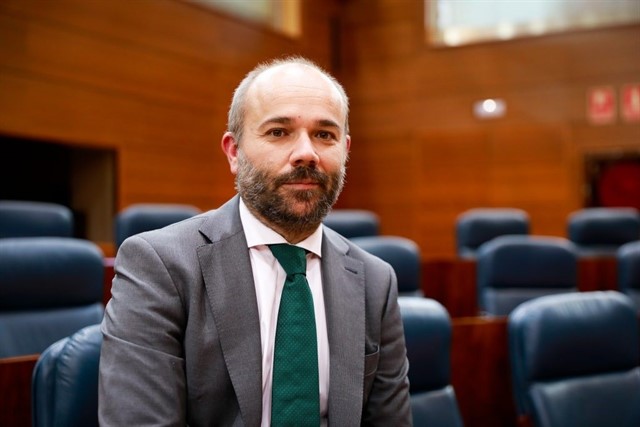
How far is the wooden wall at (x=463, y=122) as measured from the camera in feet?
15.8

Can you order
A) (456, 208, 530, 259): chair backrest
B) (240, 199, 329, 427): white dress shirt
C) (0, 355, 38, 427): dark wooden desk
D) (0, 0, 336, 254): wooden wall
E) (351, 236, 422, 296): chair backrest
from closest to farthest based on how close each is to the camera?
(240, 199, 329, 427): white dress shirt < (0, 355, 38, 427): dark wooden desk < (351, 236, 422, 296): chair backrest < (0, 0, 336, 254): wooden wall < (456, 208, 530, 259): chair backrest

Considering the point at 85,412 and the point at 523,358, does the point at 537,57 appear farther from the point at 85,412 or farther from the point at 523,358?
the point at 85,412

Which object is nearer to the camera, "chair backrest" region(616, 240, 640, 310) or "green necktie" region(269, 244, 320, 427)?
"green necktie" region(269, 244, 320, 427)

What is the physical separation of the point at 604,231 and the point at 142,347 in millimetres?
3682

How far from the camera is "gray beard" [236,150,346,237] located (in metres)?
0.92

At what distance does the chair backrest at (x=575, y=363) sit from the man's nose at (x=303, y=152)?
2.26ft

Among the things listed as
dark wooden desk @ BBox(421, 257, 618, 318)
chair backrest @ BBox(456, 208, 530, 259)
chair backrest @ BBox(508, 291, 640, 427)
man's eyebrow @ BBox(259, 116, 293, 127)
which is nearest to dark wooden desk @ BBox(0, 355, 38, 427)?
man's eyebrow @ BBox(259, 116, 293, 127)

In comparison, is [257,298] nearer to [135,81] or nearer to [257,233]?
[257,233]

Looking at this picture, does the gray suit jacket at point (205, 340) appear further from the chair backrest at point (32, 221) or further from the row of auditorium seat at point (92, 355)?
the chair backrest at point (32, 221)

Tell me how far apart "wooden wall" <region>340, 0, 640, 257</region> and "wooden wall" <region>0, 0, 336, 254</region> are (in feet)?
3.12

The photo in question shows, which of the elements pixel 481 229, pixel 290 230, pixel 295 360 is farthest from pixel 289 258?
pixel 481 229

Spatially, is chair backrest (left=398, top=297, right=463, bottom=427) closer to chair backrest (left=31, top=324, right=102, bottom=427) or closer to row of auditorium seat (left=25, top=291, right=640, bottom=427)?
row of auditorium seat (left=25, top=291, right=640, bottom=427)

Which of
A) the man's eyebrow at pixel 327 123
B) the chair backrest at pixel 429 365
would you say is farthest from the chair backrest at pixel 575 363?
the man's eyebrow at pixel 327 123

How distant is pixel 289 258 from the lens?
0.95 m
